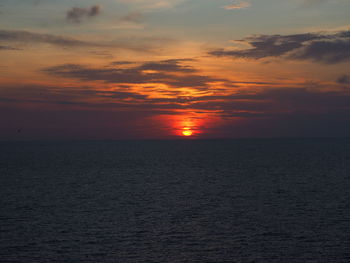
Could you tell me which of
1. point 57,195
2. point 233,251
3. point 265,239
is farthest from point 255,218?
point 57,195

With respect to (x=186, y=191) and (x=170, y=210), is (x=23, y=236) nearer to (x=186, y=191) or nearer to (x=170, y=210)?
(x=170, y=210)

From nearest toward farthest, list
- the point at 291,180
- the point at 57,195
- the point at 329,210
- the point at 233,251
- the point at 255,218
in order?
the point at 233,251 < the point at 255,218 < the point at 329,210 < the point at 57,195 < the point at 291,180

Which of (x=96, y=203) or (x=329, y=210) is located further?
(x=96, y=203)

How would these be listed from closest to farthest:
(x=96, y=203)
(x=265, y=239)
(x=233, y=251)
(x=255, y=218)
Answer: (x=233, y=251)
(x=265, y=239)
(x=255, y=218)
(x=96, y=203)

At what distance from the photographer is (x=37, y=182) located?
128 m

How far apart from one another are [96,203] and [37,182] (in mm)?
49198

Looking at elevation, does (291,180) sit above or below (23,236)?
below

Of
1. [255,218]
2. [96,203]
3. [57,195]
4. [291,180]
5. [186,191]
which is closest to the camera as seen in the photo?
[255,218]

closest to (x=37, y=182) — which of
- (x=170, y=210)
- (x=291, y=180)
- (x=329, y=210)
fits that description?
(x=170, y=210)

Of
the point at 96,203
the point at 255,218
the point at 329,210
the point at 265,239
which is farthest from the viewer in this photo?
the point at 96,203

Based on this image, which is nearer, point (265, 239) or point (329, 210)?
point (265, 239)

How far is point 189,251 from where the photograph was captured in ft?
160

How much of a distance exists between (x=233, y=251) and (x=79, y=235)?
2093 cm

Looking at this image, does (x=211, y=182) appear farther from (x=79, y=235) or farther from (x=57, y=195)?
(x=79, y=235)
